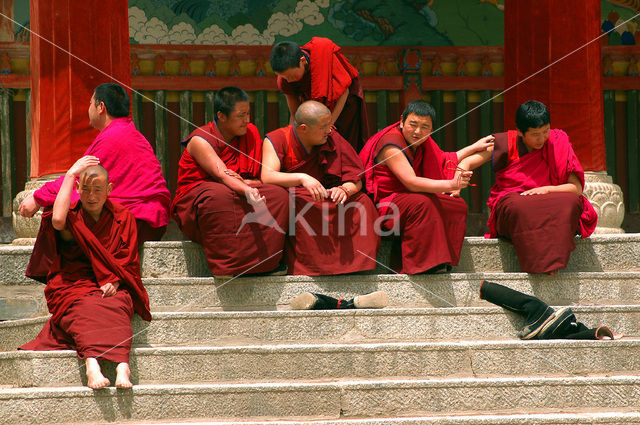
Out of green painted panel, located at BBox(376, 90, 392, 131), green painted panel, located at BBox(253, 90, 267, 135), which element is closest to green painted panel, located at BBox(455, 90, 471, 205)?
green painted panel, located at BBox(376, 90, 392, 131)

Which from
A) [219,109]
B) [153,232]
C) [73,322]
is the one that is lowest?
[73,322]

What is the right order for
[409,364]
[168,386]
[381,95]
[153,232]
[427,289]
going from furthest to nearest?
[381,95]
[153,232]
[427,289]
[409,364]
[168,386]

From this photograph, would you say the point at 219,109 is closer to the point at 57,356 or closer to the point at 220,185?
the point at 220,185

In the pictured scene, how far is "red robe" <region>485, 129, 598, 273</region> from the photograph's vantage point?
5004 millimetres

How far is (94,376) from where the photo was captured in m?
3.95

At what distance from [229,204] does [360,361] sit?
1252 mm

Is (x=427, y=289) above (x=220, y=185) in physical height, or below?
below

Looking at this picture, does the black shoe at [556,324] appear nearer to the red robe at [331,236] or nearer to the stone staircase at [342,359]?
the stone staircase at [342,359]

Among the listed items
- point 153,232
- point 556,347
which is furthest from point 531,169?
point 153,232

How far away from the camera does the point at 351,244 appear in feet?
16.4

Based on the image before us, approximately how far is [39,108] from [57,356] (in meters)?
2.38

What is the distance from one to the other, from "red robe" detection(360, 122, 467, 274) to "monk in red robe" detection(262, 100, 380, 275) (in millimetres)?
130

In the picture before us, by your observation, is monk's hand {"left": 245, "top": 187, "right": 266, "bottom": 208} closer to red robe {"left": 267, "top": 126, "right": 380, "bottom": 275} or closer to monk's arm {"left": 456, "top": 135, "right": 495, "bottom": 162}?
red robe {"left": 267, "top": 126, "right": 380, "bottom": 275}

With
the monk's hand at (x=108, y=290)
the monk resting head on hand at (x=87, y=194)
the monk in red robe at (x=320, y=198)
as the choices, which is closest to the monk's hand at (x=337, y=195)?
the monk in red robe at (x=320, y=198)
